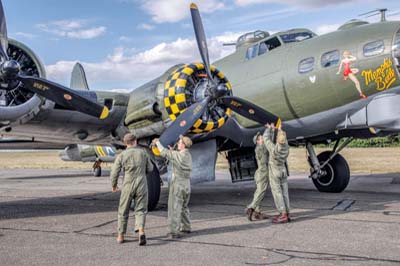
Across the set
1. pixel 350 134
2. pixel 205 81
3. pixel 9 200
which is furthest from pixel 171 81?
pixel 9 200

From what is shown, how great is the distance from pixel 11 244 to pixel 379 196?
844cm

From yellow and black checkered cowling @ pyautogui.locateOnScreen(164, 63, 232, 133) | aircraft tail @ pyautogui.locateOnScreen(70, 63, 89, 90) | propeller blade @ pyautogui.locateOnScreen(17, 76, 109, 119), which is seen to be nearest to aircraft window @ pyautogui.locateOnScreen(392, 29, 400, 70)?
yellow and black checkered cowling @ pyautogui.locateOnScreen(164, 63, 232, 133)

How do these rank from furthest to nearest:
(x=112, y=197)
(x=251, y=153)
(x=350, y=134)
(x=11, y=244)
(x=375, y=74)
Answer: (x=112, y=197) < (x=251, y=153) < (x=350, y=134) < (x=375, y=74) < (x=11, y=244)

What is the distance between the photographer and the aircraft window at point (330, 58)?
8.08 metres

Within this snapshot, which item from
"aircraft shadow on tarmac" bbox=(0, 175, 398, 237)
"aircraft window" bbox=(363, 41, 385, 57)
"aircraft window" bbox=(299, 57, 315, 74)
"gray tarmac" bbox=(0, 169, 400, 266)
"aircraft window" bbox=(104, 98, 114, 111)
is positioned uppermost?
"aircraft window" bbox=(363, 41, 385, 57)

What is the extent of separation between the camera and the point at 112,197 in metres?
11.4

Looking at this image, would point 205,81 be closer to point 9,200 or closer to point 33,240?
point 33,240

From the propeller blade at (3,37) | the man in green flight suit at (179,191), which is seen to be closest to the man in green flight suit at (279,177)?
the man in green flight suit at (179,191)

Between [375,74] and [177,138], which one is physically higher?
[375,74]

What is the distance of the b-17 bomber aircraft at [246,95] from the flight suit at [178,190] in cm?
93

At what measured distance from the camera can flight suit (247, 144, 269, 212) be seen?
741 centimetres

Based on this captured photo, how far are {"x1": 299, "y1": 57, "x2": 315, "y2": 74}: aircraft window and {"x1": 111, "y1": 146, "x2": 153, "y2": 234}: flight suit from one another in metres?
4.00

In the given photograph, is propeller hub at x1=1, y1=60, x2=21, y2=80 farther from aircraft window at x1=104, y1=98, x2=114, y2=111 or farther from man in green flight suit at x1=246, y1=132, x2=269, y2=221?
man in green flight suit at x1=246, y1=132, x2=269, y2=221

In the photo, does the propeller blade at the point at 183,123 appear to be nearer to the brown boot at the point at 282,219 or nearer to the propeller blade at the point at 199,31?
the propeller blade at the point at 199,31
